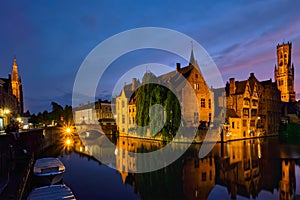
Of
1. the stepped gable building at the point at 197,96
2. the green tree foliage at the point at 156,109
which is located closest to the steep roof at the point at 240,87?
the stepped gable building at the point at 197,96

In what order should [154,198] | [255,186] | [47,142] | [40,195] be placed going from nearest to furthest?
[40,195] → [154,198] → [255,186] → [47,142]

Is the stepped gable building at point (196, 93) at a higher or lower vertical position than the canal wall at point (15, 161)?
higher

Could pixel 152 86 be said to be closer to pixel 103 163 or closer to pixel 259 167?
pixel 103 163

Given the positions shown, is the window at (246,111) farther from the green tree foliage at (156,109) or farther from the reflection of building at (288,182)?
the reflection of building at (288,182)

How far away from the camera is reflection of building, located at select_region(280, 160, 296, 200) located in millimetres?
12109

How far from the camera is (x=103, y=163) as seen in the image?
22609 millimetres

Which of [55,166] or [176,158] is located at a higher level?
[55,166]

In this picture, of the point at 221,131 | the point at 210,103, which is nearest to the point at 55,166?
the point at 221,131

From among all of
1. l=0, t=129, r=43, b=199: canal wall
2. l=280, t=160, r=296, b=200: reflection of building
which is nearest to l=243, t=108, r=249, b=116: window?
l=280, t=160, r=296, b=200: reflection of building

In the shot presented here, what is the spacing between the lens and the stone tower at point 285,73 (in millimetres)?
81188

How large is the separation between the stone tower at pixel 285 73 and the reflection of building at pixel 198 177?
7307 centimetres

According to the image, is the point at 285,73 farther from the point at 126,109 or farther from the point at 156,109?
the point at 156,109

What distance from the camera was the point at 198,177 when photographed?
647 inches

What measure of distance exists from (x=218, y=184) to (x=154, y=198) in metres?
4.90
